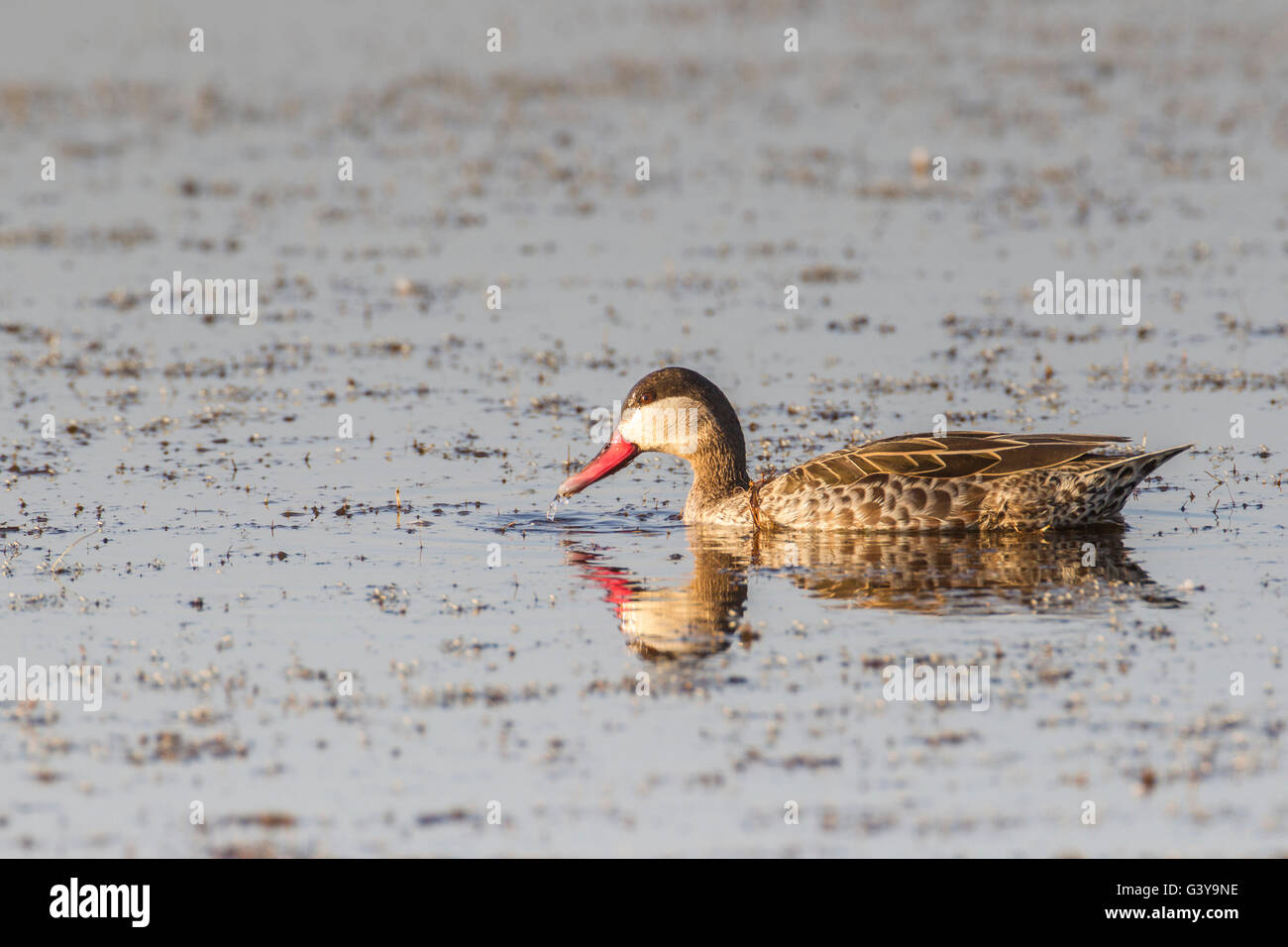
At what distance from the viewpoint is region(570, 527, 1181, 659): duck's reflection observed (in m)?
10.7

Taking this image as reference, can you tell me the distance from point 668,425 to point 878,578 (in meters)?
2.51

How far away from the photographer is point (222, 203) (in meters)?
25.8

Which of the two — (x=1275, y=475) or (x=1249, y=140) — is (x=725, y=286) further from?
Result: (x=1249, y=140)

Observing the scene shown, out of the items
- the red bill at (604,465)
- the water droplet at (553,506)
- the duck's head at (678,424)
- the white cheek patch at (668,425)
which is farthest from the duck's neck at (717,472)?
the water droplet at (553,506)

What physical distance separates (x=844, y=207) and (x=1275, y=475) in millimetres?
11634

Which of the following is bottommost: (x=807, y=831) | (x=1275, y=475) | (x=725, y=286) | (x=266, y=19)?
(x=807, y=831)

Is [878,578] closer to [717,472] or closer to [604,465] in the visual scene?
[717,472]

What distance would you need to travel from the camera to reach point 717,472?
44.1 feet

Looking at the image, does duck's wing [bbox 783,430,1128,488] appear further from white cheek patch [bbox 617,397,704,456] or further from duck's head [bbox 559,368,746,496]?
white cheek patch [bbox 617,397,704,456]

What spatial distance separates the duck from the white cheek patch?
0.43 meters

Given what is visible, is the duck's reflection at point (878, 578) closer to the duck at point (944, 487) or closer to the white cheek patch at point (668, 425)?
the duck at point (944, 487)

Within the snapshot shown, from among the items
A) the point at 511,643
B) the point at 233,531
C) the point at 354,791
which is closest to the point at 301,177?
the point at 233,531

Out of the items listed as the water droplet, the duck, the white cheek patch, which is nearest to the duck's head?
the white cheek patch

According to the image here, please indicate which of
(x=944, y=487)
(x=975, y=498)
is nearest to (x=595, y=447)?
(x=944, y=487)
